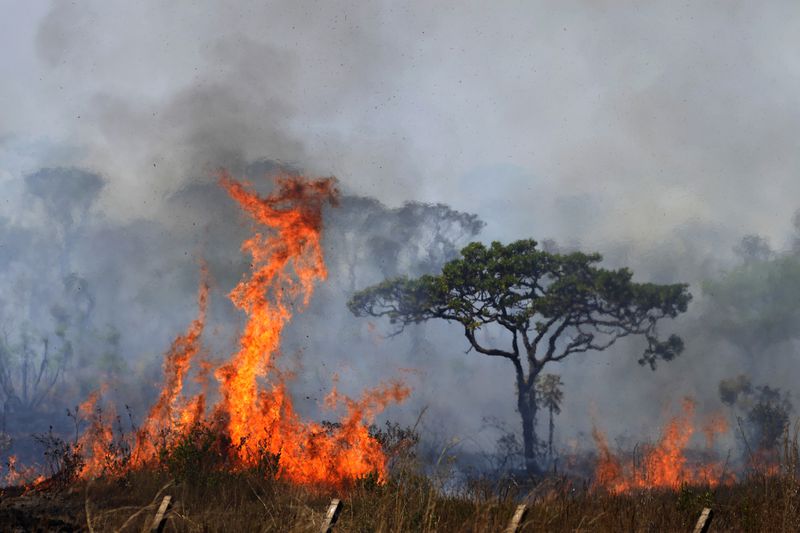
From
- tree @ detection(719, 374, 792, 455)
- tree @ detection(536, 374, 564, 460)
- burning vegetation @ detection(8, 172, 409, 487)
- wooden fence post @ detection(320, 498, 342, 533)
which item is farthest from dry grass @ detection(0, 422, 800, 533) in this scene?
tree @ detection(719, 374, 792, 455)

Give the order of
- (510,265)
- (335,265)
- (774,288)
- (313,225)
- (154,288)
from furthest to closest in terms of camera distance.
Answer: (154,288)
(335,265)
(774,288)
(510,265)
(313,225)

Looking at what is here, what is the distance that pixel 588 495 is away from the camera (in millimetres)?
10367

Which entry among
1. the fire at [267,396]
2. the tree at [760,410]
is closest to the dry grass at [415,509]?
the fire at [267,396]

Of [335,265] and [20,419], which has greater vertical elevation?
[335,265]

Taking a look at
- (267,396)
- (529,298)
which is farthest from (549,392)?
(267,396)

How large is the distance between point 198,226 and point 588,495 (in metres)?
58.4

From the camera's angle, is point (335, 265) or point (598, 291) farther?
point (335, 265)

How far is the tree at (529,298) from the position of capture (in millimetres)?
31828

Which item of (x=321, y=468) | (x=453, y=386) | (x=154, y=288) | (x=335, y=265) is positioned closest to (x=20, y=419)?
(x=154, y=288)

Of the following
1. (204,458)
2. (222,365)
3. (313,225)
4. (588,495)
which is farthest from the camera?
(313,225)

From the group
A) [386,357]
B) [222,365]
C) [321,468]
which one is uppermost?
[386,357]

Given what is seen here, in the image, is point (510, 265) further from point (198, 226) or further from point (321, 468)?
point (198, 226)

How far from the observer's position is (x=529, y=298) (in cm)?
3316

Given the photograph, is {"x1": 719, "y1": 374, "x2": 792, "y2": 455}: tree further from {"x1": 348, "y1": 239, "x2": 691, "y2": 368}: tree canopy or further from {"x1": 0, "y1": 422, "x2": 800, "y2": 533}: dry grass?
{"x1": 0, "y1": 422, "x2": 800, "y2": 533}: dry grass
